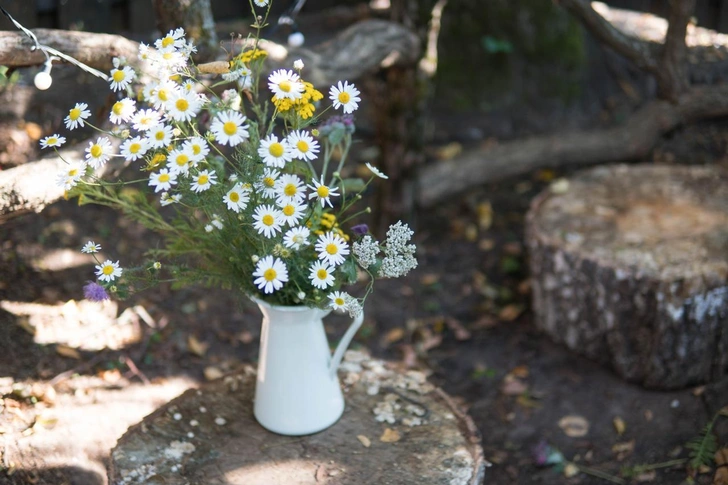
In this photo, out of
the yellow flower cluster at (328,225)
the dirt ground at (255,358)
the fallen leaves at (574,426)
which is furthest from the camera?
the fallen leaves at (574,426)

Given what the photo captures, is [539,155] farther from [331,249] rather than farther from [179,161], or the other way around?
[179,161]

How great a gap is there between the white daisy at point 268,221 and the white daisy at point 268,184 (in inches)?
1.3

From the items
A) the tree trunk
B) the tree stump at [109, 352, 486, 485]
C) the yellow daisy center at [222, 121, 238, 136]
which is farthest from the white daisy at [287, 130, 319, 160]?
the tree trunk

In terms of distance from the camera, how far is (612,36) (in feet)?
9.78

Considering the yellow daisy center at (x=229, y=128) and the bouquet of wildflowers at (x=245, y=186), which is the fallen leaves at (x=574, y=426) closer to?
the bouquet of wildflowers at (x=245, y=186)

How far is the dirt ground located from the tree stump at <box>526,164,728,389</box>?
0.42ft

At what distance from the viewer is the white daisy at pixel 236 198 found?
57.6 inches

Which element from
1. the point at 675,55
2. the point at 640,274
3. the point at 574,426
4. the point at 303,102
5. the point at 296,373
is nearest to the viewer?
the point at 303,102

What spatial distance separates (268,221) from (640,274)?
5.09 ft

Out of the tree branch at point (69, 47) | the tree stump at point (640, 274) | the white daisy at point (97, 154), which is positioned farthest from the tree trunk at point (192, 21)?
the tree stump at point (640, 274)

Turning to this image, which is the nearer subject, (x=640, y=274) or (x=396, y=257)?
(x=396, y=257)

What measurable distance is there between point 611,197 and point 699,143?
984 mm

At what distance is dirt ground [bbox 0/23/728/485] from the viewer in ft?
7.59

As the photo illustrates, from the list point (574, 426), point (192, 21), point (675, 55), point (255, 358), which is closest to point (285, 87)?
point (192, 21)
